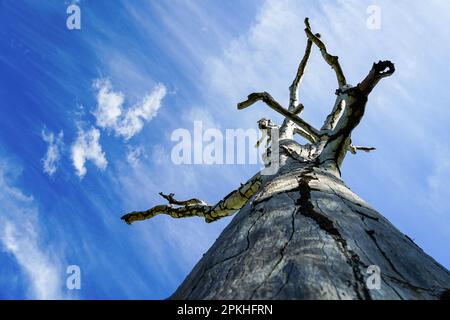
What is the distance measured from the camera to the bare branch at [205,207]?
3.65 meters

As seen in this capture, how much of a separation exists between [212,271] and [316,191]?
0.90 m

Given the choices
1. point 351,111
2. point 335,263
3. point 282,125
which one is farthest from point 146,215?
point 335,263

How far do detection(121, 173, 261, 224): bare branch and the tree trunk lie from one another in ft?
5.28

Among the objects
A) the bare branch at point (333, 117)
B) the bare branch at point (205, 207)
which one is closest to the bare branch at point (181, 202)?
the bare branch at point (205, 207)

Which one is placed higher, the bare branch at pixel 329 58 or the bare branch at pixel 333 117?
the bare branch at pixel 329 58

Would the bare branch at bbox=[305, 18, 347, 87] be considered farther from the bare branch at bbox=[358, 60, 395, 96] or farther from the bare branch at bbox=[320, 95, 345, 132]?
the bare branch at bbox=[358, 60, 395, 96]

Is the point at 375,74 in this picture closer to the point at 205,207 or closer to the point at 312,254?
the point at 312,254

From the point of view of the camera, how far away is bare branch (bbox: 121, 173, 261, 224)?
3.65 metres

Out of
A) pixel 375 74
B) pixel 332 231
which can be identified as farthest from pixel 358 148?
pixel 332 231

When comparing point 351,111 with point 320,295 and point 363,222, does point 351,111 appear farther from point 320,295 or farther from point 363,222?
point 320,295

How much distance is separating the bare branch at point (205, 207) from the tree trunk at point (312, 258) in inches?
63.3

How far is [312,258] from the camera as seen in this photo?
4.03 ft

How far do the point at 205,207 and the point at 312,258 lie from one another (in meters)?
3.56

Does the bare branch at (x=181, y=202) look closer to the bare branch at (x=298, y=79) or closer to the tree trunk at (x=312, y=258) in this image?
the bare branch at (x=298, y=79)
